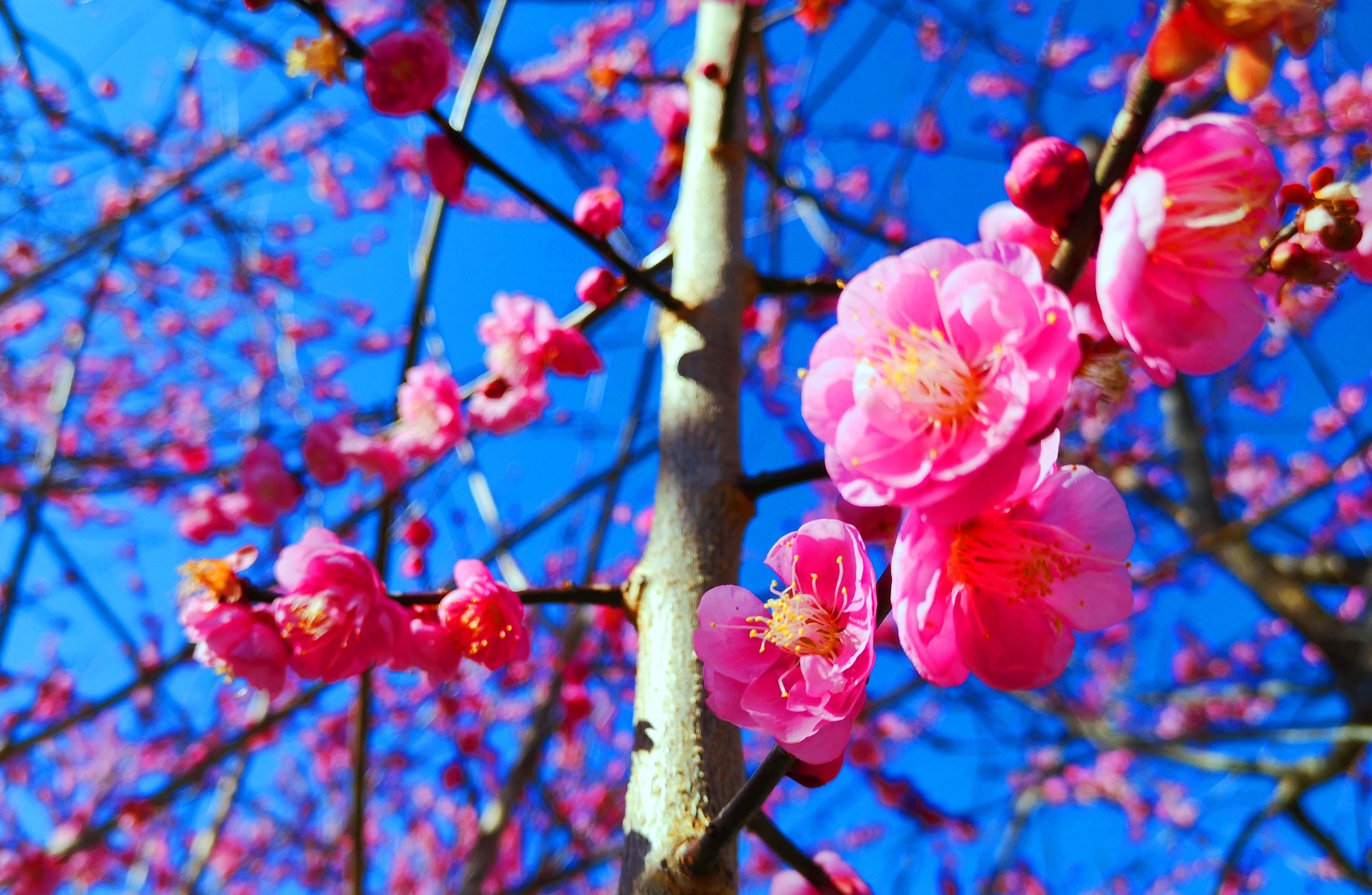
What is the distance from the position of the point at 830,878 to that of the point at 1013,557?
0.60 meters

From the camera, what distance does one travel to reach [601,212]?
5.27 ft

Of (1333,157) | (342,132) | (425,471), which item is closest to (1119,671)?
(1333,157)

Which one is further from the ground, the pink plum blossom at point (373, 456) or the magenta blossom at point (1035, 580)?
the pink plum blossom at point (373, 456)

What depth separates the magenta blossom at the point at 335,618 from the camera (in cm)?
103

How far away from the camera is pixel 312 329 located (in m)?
6.02

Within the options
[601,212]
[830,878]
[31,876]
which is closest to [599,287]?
[601,212]

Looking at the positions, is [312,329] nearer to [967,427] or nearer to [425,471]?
[425,471]

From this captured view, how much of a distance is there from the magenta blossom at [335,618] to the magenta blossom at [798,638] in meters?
0.48

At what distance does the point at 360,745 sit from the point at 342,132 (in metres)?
2.77

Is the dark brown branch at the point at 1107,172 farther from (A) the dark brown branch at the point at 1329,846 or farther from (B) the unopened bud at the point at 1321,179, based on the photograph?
(A) the dark brown branch at the point at 1329,846

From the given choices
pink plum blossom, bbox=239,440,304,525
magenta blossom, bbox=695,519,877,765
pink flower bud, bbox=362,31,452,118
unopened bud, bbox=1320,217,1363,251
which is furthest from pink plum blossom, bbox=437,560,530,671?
pink plum blossom, bbox=239,440,304,525

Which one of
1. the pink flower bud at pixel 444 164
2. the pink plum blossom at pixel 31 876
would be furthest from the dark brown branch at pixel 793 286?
the pink plum blossom at pixel 31 876

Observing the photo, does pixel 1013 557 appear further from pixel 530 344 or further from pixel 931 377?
pixel 530 344

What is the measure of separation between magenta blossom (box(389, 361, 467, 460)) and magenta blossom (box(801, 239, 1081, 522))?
4.85ft
